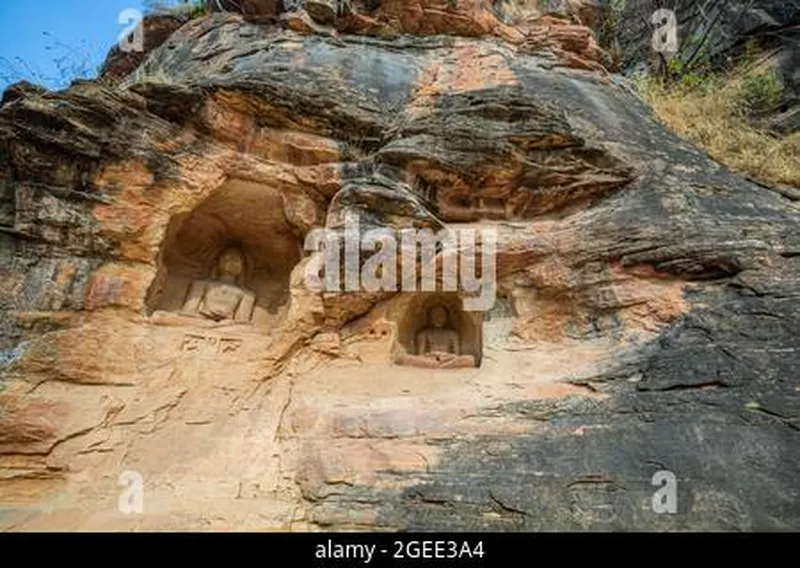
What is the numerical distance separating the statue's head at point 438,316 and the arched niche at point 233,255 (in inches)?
75.9

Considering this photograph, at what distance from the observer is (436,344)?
20.8 ft

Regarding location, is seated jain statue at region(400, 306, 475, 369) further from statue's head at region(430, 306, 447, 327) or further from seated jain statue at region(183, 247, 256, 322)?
seated jain statue at region(183, 247, 256, 322)

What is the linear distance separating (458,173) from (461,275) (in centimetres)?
125

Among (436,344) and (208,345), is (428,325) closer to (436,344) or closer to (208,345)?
(436,344)

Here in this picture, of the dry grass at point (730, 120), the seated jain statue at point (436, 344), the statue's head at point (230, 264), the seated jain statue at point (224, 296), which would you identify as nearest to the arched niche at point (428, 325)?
the seated jain statue at point (436, 344)

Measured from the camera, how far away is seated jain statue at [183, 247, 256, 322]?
20.7 ft

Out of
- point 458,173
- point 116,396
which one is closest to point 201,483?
point 116,396

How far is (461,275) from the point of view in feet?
19.0

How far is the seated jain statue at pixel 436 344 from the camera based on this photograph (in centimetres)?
573

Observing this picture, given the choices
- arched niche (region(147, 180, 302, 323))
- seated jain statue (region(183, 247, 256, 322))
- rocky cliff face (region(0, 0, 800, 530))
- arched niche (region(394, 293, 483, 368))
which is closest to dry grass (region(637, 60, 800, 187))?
rocky cliff face (region(0, 0, 800, 530))

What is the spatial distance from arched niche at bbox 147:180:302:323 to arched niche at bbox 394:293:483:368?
1721mm

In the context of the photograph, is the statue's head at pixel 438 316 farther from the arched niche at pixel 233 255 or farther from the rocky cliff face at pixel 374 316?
the arched niche at pixel 233 255

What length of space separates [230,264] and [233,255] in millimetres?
152
